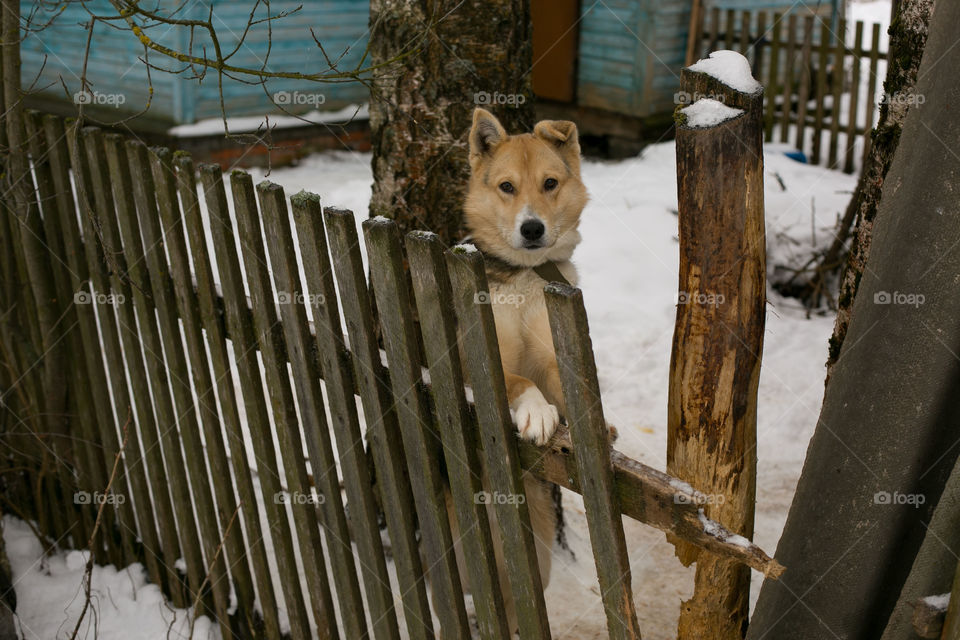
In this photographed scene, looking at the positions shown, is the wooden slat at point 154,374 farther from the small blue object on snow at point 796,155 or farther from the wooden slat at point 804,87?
the wooden slat at point 804,87

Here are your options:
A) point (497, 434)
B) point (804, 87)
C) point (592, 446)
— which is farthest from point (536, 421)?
point (804, 87)

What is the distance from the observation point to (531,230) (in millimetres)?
3559

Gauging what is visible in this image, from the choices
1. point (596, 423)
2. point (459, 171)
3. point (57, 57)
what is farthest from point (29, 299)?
point (57, 57)

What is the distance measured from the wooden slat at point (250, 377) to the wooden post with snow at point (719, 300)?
1.50 metres

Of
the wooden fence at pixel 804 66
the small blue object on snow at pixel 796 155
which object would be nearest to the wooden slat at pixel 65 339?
the wooden fence at pixel 804 66

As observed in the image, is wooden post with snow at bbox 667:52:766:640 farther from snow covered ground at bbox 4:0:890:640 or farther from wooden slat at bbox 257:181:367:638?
snow covered ground at bbox 4:0:890:640

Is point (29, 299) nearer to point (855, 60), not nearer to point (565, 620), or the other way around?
point (565, 620)

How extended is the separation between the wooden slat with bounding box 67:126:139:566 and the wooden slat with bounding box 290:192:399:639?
1.35m

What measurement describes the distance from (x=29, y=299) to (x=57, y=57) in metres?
10.1

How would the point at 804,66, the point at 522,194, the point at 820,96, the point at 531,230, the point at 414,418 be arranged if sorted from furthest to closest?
the point at 820,96, the point at 804,66, the point at 522,194, the point at 531,230, the point at 414,418

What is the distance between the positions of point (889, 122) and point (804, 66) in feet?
29.5

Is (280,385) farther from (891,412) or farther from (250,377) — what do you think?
(891,412)

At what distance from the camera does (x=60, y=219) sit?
13.5ft

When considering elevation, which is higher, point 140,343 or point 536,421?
point 536,421
